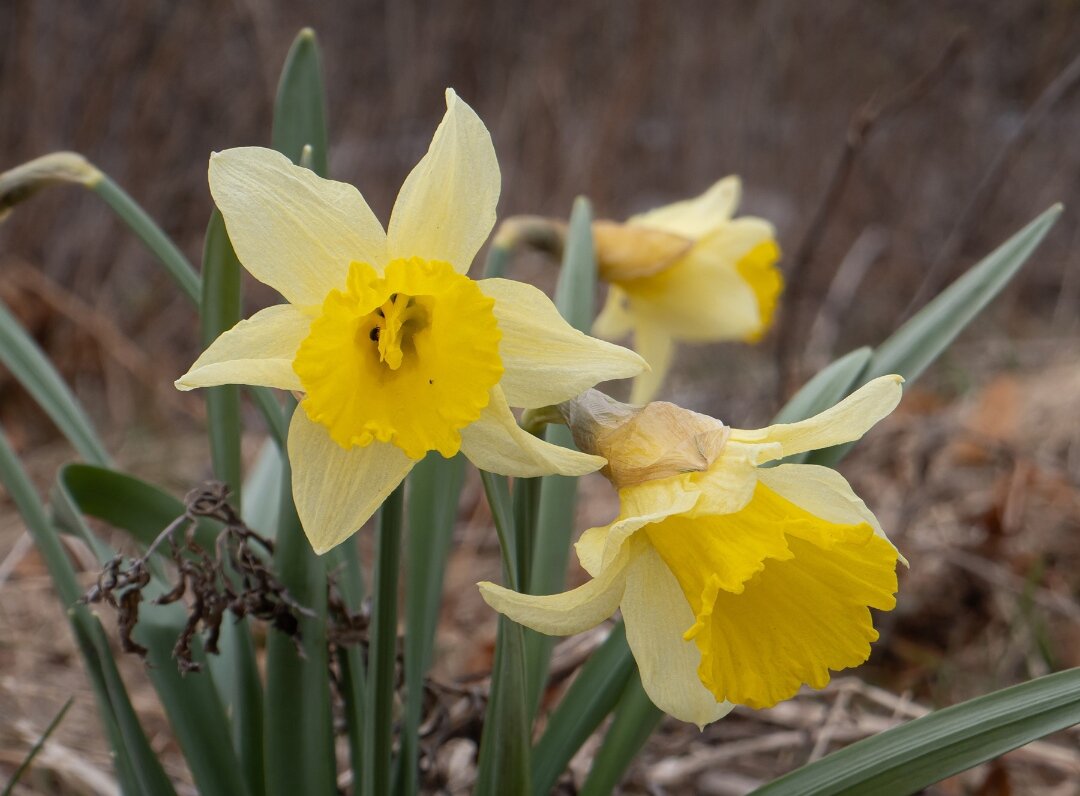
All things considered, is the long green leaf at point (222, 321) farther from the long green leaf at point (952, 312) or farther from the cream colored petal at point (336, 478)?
the long green leaf at point (952, 312)

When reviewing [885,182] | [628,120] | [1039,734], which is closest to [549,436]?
[1039,734]

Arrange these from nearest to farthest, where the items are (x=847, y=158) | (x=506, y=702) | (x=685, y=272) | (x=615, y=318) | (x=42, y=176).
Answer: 1. (x=506, y=702)
2. (x=42, y=176)
3. (x=685, y=272)
4. (x=615, y=318)
5. (x=847, y=158)

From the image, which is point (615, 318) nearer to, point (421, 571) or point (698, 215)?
point (698, 215)

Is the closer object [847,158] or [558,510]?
[558,510]

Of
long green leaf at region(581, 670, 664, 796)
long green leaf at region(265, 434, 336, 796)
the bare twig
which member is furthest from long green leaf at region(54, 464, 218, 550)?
the bare twig

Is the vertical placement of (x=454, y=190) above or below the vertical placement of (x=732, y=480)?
above

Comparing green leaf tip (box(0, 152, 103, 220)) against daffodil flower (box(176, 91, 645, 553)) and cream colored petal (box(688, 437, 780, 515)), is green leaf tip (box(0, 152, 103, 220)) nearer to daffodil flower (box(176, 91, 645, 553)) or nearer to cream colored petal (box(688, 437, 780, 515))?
daffodil flower (box(176, 91, 645, 553))

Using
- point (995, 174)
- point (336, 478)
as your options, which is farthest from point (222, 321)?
point (995, 174)
